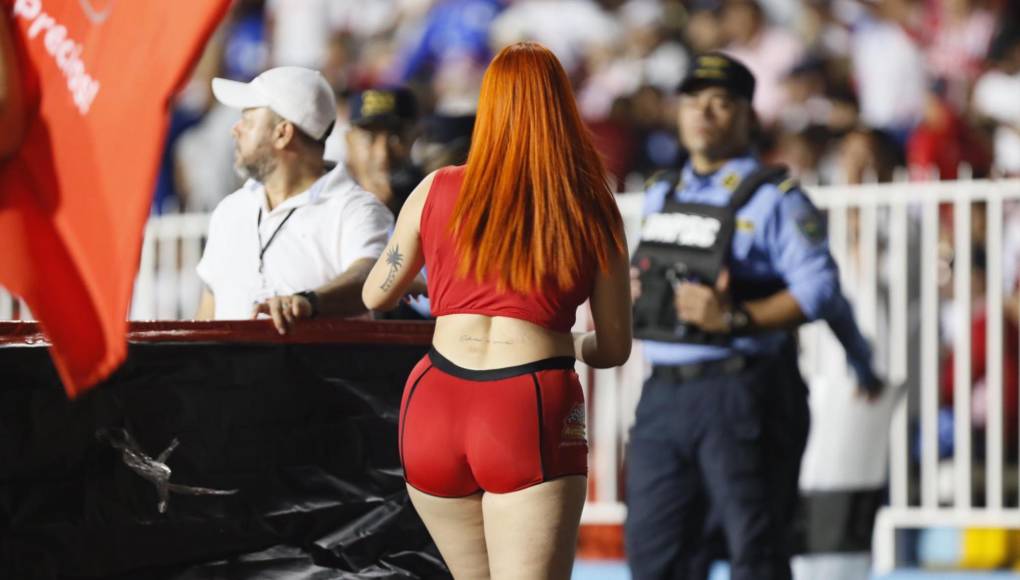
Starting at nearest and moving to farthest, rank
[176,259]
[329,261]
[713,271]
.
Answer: [329,261], [713,271], [176,259]

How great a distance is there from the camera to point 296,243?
214 inches

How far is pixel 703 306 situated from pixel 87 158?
3603 mm

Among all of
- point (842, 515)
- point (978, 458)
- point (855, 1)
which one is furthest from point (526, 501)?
point (855, 1)

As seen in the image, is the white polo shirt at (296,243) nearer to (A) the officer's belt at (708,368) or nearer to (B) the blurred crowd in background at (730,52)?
(A) the officer's belt at (708,368)

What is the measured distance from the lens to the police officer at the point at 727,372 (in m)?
6.17

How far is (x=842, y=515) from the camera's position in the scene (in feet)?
24.7

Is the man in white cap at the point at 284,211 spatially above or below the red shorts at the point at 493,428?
above

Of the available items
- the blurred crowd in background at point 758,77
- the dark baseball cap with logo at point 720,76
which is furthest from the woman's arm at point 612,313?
the blurred crowd in background at point 758,77

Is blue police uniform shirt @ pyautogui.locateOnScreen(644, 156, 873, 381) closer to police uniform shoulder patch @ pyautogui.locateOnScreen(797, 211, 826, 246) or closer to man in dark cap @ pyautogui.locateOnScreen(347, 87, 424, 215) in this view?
police uniform shoulder patch @ pyautogui.locateOnScreen(797, 211, 826, 246)

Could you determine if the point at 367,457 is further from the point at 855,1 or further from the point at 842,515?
the point at 855,1

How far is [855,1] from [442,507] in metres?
8.37

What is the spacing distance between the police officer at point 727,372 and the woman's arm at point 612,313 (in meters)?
2.06

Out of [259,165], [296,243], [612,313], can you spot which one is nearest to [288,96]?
[259,165]

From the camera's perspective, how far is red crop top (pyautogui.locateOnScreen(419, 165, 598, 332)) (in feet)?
13.0
